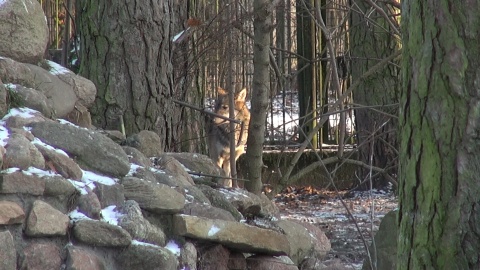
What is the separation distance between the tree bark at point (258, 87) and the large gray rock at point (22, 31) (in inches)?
53.8

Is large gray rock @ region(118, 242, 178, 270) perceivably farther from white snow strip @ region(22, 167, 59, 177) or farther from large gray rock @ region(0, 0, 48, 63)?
large gray rock @ region(0, 0, 48, 63)

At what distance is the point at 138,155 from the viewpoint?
4840 mm

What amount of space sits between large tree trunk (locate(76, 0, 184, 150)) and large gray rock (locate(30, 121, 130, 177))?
4.44ft

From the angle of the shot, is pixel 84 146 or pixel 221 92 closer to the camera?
pixel 84 146

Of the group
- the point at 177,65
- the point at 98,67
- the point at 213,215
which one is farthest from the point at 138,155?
the point at 177,65

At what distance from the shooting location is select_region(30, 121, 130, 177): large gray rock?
4.29m

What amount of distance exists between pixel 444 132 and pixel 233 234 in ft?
7.01

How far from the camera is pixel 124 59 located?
583 cm

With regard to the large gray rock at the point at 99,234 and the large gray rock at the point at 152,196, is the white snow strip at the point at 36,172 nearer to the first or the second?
the large gray rock at the point at 99,234

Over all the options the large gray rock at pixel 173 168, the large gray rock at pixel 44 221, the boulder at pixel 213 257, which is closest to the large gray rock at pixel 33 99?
the large gray rock at pixel 173 168

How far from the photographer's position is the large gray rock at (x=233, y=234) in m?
4.36

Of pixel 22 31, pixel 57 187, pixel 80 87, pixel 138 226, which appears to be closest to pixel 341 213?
pixel 80 87

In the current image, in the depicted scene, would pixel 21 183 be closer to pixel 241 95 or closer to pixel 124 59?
pixel 124 59

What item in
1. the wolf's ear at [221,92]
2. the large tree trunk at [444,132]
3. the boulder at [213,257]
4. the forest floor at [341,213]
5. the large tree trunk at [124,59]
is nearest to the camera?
the large tree trunk at [444,132]
